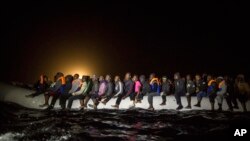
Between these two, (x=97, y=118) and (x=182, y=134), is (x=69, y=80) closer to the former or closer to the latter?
(x=97, y=118)

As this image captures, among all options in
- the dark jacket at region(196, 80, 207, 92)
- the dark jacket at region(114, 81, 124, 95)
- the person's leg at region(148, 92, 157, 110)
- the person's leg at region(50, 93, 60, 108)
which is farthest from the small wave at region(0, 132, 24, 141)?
the dark jacket at region(196, 80, 207, 92)

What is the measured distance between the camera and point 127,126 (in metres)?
10.5

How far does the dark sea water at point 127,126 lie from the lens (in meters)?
8.67

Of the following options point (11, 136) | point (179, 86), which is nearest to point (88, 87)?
point (179, 86)

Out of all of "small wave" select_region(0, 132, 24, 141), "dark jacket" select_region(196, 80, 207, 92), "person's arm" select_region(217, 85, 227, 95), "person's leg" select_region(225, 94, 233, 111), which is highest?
"dark jacket" select_region(196, 80, 207, 92)

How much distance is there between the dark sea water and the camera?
341 inches

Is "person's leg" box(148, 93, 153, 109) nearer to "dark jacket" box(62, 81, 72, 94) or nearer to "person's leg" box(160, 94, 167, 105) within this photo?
"person's leg" box(160, 94, 167, 105)

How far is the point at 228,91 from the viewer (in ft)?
46.8

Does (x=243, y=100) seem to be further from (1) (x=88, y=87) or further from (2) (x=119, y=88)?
(1) (x=88, y=87)

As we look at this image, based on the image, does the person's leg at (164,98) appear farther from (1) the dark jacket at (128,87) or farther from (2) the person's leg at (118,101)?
(2) the person's leg at (118,101)

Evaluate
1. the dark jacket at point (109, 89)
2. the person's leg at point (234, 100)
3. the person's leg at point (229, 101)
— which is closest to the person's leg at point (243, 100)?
the person's leg at point (234, 100)

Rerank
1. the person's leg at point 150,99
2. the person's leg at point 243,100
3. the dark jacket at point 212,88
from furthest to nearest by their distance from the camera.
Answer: the person's leg at point 150,99 < the dark jacket at point 212,88 < the person's leg at point 243,100

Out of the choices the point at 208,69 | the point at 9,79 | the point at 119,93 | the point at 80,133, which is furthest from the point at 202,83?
the point at 9,79

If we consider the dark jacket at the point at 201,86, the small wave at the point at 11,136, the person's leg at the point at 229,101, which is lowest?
the small wave at the point at 11,136
